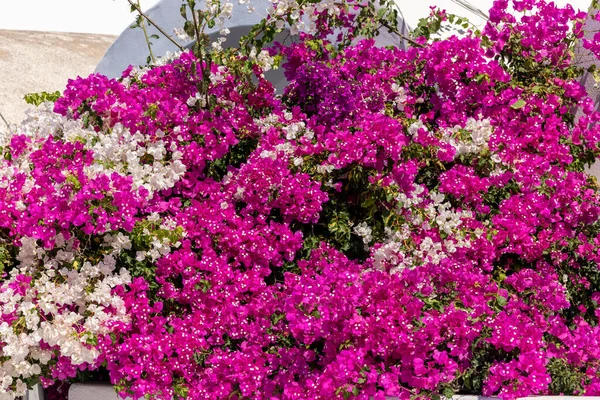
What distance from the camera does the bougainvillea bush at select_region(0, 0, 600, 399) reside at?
2873 millimetres

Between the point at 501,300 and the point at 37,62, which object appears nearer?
the point at 501,300

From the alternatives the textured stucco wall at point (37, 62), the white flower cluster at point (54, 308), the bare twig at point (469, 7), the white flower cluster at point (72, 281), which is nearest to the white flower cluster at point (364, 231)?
the white flower cluster at point (72, 281)

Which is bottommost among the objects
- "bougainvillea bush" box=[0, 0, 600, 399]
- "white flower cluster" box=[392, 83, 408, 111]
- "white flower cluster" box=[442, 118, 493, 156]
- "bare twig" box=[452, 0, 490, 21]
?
"bougainvillea bush" box=[0, 0, 600, 399]

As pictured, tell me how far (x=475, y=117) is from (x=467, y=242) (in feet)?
2.83

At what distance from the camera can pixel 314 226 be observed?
364 cm

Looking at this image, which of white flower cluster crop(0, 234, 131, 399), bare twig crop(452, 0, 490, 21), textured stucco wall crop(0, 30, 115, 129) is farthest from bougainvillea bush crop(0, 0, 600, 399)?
textured stucco wall crop(0, 30, 115, 129)

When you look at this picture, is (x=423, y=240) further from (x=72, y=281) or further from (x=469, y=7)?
(x=469, y=7)


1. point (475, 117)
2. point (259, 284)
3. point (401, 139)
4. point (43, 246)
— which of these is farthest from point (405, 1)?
point (43, 246)

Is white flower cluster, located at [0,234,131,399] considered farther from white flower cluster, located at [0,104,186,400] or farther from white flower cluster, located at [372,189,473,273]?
white flower cluster, located at [372,189,473,273]

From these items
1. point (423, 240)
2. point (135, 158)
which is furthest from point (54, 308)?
point (423, 240)

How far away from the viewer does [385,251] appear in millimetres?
3328

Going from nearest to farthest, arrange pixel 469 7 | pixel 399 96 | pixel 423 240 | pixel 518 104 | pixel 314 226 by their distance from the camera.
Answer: pixel 423 240 < pixel 314 226 < pixel 518 104 < pixel 399 96 < pixel 469 7

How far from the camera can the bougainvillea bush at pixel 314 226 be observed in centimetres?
287

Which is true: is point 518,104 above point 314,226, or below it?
above
